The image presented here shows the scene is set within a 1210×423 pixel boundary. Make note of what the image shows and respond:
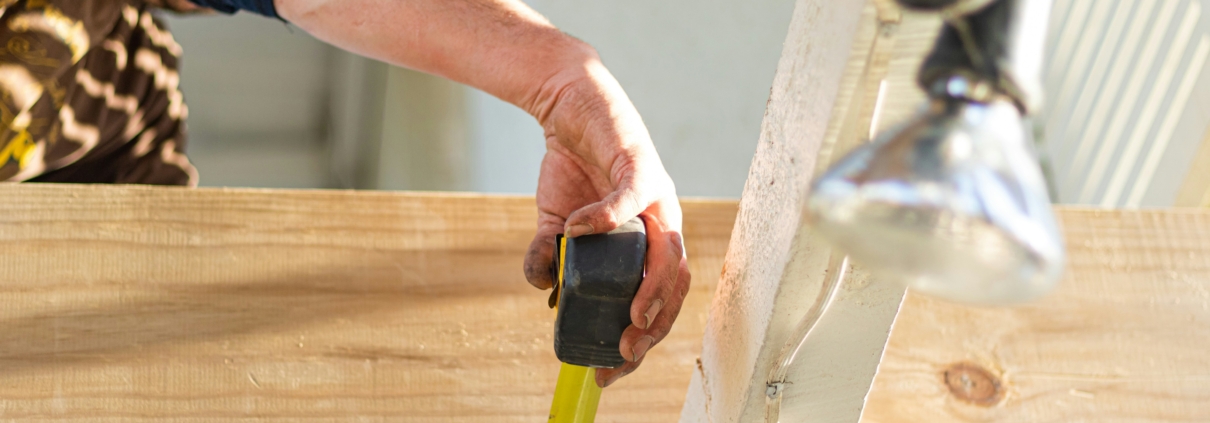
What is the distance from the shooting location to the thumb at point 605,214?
38 cm

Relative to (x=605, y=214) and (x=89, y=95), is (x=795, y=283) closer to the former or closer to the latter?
(x=605, y=214)

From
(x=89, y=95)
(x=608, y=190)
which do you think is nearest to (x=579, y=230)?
(x=608, y=190)

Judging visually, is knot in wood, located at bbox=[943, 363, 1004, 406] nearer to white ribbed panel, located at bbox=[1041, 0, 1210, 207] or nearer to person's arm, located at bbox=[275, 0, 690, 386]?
person's arm, located at bbox=[275, 0, 690, 386]

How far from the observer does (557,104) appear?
52 cm

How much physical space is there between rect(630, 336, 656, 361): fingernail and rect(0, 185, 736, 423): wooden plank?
0.11 m

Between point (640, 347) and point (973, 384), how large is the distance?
0.86ft

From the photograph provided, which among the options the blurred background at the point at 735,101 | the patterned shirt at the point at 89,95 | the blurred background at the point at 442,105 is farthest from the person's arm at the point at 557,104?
the blurred background at the point at 735,101

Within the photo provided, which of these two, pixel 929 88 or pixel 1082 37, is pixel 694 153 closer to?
pixel 1082 37

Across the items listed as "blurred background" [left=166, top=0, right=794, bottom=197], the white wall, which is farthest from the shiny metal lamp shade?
the white wall

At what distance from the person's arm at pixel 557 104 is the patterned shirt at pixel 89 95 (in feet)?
0.62

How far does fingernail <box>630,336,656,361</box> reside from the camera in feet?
1.31

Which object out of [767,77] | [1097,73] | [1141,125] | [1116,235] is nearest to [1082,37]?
[1097,73]

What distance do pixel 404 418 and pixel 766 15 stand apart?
3.39 ft

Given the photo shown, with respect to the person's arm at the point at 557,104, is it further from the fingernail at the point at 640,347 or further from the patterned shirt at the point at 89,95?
the patterned shirt at the point at 89,95
